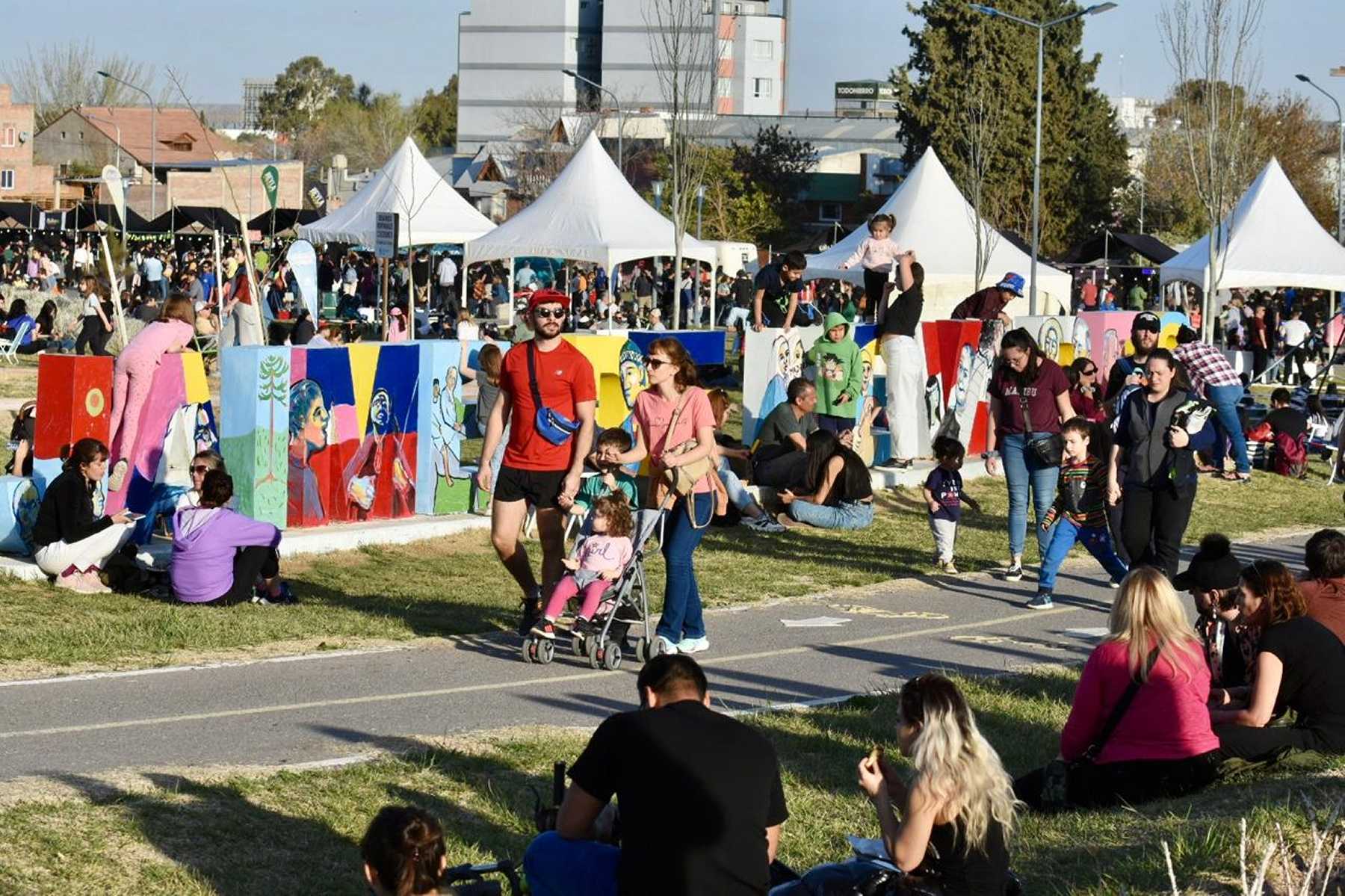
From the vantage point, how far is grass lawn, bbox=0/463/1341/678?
1096cm

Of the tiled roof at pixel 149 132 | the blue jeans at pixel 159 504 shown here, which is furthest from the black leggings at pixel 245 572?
the tiled roof at pixel 149 132

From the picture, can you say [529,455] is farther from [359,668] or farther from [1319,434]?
[1319,434]

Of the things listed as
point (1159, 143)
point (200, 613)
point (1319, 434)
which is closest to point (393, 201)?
point (1319, 434)

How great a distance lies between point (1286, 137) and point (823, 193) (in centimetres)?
2562

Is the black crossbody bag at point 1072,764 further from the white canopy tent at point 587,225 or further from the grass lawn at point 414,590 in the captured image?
the white canopy tent at point 587,225

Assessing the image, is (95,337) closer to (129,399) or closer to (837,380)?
(837,380)

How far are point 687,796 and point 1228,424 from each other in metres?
17.3

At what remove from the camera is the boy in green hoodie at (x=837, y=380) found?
1897 centimetres

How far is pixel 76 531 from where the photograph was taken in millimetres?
12492

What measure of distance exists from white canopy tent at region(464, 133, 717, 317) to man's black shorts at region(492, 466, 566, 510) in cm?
1973

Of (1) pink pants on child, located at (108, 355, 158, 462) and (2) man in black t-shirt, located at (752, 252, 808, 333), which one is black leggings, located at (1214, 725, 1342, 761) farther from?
(2) man in black t-shirt, located at (752, 252, 808, 333)

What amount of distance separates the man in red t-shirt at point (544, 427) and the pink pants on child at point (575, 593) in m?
0.35

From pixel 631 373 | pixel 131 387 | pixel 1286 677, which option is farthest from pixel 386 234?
pixel 1286 677

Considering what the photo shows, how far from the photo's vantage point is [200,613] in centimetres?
1177
